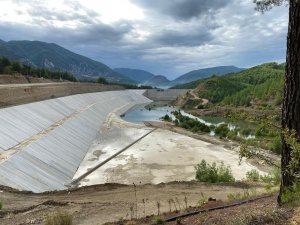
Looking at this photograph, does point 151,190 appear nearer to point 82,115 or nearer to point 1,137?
point 1,137

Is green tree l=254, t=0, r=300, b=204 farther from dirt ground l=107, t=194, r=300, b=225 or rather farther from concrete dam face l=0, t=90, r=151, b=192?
concrete dam face l=0, t=90, r=151, b=192

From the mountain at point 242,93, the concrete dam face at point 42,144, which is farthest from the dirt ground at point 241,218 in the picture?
the mountain at point 242,93

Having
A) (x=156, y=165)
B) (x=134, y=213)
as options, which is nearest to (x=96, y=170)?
(x=156, y=165)

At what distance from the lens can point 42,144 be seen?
133 ft

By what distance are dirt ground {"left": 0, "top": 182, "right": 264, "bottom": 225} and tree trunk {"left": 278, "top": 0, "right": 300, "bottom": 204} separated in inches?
307

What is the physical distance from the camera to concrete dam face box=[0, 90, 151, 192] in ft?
97.2

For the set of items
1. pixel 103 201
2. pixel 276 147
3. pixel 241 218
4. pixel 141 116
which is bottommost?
pixel 141 116

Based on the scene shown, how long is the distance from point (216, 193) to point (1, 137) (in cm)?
2202

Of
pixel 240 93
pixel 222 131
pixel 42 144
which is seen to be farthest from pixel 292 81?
pixel 240 93

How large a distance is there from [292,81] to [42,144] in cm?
3345

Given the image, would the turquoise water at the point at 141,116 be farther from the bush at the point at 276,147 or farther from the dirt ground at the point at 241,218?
the dirt ground at the point at 241,218

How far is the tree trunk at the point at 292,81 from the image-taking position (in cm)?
1075

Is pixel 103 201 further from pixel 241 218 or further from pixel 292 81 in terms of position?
pixel 292 81

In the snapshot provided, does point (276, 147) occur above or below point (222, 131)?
above
